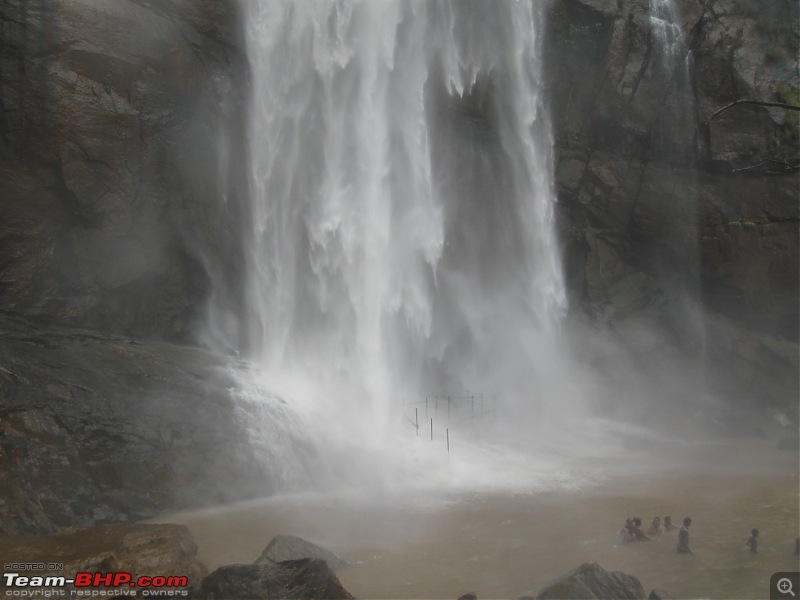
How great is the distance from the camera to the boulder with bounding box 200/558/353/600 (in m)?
7.97

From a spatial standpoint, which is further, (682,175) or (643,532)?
(682,175)

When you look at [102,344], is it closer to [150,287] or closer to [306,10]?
[150,287]

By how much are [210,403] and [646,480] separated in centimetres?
1032

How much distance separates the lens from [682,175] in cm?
2397

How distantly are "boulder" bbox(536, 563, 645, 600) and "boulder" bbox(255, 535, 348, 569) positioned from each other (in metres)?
3.40

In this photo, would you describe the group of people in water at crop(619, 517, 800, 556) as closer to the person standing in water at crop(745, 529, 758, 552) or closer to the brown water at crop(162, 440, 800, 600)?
the person standing in water at crop(745, 529, 758, 552)

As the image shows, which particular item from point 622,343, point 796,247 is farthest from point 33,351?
point 796,247

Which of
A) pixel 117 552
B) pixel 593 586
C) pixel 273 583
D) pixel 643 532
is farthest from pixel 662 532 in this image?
pixel 117 552

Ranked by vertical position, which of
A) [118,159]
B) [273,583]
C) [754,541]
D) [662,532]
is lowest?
[662,532]

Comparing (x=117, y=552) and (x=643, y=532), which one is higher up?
(x=117, y=552)

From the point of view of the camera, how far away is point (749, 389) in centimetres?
2259

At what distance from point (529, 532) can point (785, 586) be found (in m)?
4.00

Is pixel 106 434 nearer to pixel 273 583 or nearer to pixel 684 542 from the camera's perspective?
pixel 273 583

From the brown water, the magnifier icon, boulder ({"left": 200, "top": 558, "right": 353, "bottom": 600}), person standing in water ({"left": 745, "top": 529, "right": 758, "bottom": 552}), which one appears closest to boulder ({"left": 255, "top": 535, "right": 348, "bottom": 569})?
the brown water
